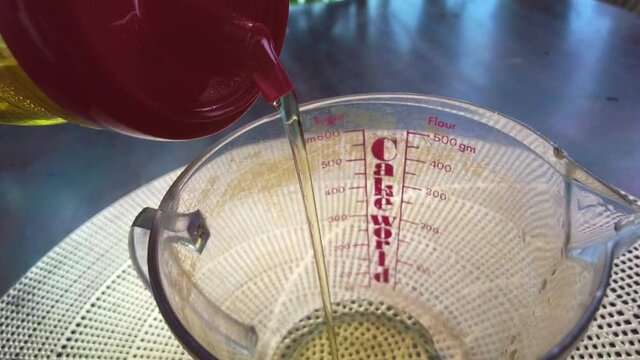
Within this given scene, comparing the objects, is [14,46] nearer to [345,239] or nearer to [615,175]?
[345,239]

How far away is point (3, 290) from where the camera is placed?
0.69 metres

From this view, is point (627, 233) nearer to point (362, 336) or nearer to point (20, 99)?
point (362, 336)

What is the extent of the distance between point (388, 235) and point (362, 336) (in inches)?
4.6

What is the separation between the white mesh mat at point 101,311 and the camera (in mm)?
563

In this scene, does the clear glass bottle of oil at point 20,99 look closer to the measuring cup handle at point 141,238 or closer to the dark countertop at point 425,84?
the measuring cup handle at point 141,238

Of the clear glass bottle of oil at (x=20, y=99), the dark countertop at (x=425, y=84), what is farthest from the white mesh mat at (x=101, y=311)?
the clear glass bottle of oil at (x=20, y=99)

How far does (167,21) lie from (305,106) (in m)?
0.19

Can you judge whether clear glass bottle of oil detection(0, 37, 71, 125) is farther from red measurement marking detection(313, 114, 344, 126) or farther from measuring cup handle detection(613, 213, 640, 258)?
measuring cup handle detection(613, 213, 640, 258)

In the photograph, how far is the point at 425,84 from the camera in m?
0.92

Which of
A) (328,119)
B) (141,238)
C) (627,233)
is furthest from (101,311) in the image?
(627,233)

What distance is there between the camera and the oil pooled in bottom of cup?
580 millimetres

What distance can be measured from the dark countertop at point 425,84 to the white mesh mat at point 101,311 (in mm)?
75

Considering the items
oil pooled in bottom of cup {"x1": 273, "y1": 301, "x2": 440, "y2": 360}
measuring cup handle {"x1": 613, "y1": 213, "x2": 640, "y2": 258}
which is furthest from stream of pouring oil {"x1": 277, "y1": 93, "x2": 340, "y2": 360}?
measuring cup handle {"x1": 613, "y1": 213, "x2": 640, "y2": 258}

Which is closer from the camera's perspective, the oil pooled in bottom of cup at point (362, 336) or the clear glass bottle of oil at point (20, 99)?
the clear glass bottle of oil at point (20, 99)
